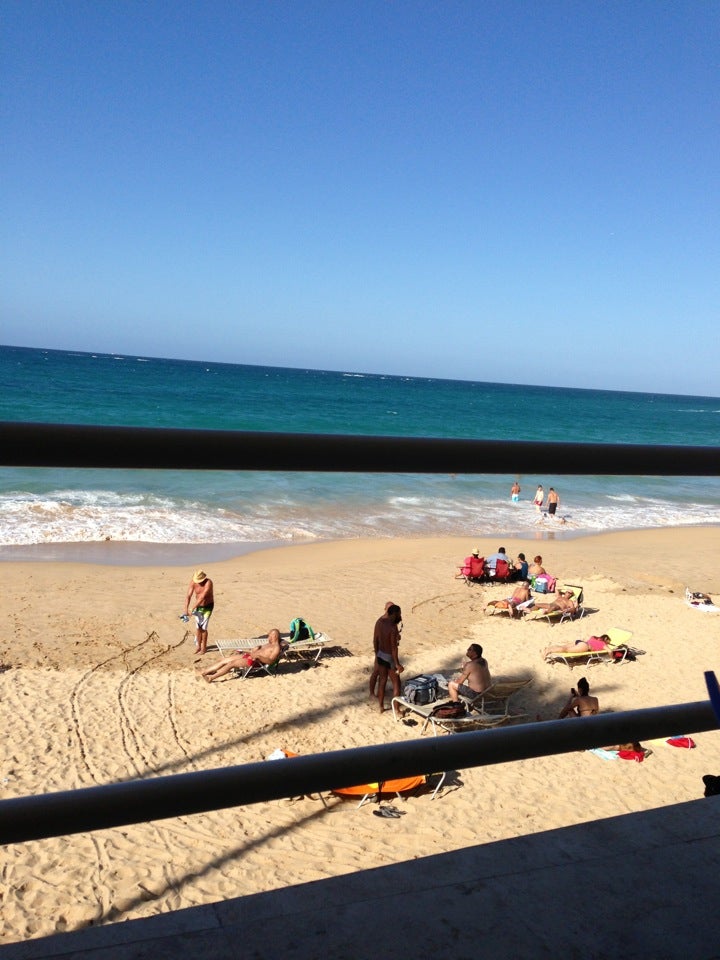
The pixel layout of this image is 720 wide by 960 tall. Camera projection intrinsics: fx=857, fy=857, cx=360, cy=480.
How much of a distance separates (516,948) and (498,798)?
21.3ft

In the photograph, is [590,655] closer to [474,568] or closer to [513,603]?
[513,603]

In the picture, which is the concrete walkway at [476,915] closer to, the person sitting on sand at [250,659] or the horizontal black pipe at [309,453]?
the horizontal black pipe at [309,453]

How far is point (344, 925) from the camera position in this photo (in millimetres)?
1019

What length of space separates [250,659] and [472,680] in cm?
288

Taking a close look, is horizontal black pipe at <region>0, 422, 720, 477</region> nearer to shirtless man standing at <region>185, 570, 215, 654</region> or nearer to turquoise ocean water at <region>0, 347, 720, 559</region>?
turquoise ocean water at <region>0, 347, 720, 559</region>

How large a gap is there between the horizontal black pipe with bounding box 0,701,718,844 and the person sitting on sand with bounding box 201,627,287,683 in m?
9.61

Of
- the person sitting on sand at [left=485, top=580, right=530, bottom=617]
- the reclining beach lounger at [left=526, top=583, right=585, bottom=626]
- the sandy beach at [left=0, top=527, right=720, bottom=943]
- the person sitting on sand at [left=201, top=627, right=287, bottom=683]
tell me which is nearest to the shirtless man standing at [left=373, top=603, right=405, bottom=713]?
the sandy beach at [left=0, top=527, right=720, bottom=943]

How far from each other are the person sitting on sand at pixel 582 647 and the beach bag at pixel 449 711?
2939 millimetres

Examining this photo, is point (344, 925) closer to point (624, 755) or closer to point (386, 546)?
point (624, 755)

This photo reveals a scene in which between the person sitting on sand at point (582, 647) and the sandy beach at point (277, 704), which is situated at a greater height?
the person sitting on sand at point (582, 647)

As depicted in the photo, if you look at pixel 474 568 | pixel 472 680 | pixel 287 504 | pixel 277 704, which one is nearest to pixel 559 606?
pixel 474 568

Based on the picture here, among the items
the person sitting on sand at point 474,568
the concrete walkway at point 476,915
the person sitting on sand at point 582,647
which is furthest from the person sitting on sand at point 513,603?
the concrete walkway at point 476,915

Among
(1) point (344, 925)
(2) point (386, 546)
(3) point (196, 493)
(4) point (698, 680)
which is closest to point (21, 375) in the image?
(3) point (196, 493)

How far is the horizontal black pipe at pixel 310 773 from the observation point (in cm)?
84
